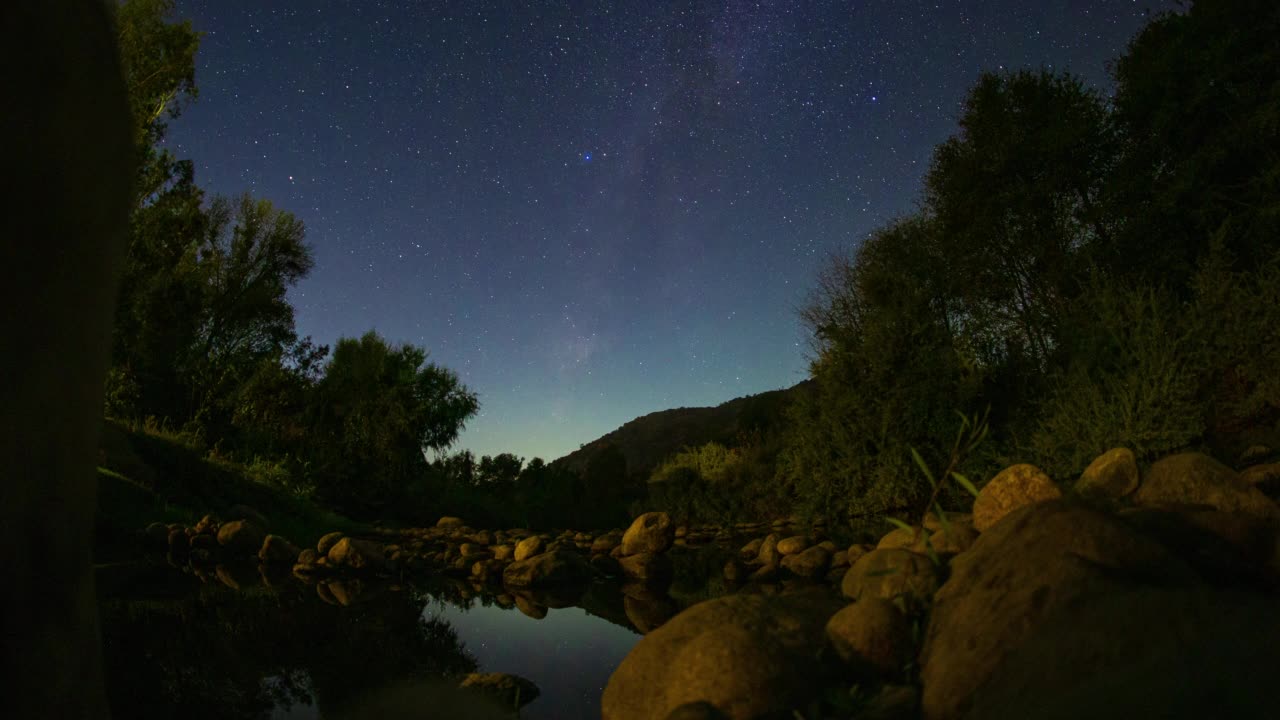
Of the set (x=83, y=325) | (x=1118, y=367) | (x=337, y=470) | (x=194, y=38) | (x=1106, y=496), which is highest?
(x=194, y=38)

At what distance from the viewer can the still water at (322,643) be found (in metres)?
3.05

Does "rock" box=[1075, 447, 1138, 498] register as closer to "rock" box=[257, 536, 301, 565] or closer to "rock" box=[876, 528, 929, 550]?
"rock" box=[876, 528, 929, 550]

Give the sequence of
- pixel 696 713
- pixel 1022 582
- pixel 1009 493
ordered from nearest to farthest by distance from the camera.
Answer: pixel 696 713
pixel 1022 582
pixel 1009 493

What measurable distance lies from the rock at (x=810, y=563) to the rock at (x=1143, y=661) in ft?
18.3

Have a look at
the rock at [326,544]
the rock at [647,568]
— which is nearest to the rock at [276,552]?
the rock at [326,544]

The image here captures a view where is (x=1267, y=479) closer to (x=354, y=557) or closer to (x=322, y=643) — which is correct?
(x=322, y=643)

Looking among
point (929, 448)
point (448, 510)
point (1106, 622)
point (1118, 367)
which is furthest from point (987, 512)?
point (448, 510)

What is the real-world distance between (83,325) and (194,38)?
2490 cm

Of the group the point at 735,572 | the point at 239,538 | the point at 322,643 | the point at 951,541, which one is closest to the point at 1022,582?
the point at 951,541

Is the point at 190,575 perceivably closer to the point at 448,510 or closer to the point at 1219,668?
the point at 1219,668

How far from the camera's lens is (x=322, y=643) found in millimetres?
4102

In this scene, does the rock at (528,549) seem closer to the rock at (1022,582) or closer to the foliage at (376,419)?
the rock at (1022,582)

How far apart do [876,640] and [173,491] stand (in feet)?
42.9

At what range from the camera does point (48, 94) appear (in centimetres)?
150
